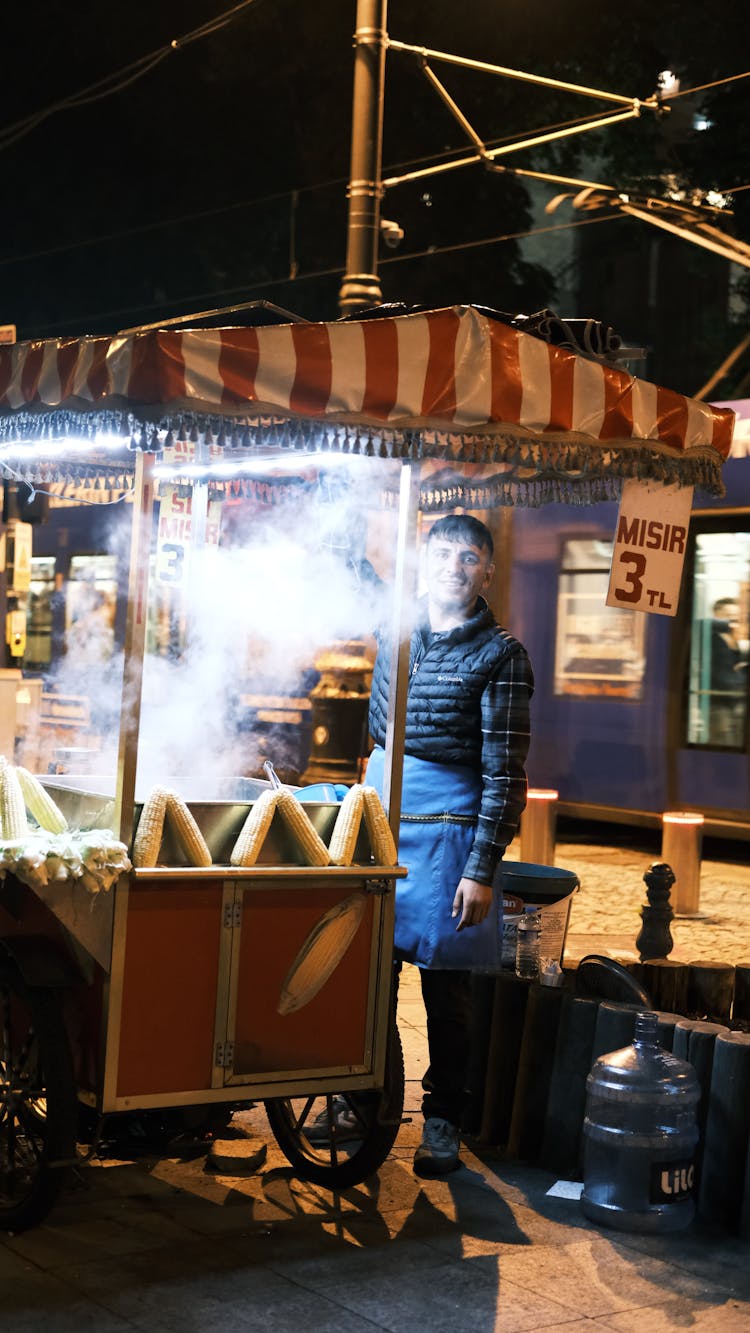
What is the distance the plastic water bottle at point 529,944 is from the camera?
561 centimetres

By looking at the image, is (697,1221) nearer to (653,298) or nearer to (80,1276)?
(80,1276)

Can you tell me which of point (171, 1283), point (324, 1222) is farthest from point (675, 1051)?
point (171, 1283)

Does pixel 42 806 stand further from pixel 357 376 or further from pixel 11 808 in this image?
pixel 357 376

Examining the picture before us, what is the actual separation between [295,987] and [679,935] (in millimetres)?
5711

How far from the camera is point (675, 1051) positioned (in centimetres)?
480

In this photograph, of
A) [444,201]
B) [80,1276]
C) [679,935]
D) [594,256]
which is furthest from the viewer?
[594,256]

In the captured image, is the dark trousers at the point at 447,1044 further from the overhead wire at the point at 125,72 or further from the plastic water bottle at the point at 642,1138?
the overhead wire at the point at 125,72

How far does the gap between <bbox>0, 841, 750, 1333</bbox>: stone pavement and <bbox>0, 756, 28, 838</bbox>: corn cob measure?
1.12 meters

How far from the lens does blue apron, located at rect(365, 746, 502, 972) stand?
16.2ft

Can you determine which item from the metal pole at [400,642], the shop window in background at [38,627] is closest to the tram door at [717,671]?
the metal pole at [400,642]

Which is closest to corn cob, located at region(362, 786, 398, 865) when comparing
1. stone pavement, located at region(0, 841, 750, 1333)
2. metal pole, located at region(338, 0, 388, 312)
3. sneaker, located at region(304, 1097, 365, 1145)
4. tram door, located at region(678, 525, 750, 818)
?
sneaker, located at region(304, 1097, 365, 1145)

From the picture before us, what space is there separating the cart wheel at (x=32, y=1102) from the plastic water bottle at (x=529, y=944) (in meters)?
1.96

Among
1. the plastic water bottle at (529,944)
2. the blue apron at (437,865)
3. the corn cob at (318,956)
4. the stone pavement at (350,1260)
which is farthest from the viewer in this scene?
the plastic water bottle at (529,944)

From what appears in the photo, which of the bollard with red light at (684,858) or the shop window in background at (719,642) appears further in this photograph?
the shop window in background at (719,642)
